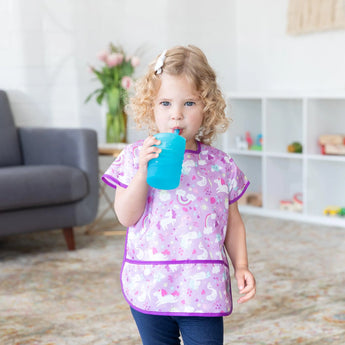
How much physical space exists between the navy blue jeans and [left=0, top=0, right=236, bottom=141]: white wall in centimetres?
266

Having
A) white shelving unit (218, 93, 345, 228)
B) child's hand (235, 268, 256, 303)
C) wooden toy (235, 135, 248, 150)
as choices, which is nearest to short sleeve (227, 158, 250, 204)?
child's hand (235, 268, 256, 303)

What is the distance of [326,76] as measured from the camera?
361 cm

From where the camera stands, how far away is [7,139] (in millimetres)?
3088

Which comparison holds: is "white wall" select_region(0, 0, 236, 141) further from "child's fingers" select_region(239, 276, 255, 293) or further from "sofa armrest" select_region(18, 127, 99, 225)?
"child's fingers" select_region(239, 276, 255, 293)

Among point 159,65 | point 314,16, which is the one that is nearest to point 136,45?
point 314,16

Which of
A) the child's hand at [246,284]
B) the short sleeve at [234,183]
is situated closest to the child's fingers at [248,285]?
the child's hand at [246,284]

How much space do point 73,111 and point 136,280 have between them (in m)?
2.75

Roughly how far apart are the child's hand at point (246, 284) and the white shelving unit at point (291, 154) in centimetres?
231

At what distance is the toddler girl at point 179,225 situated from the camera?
3.27ft

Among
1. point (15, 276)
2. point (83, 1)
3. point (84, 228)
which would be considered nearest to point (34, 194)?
point (15, 276)

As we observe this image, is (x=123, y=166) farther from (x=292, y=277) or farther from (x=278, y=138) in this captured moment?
(x=278, y=138)

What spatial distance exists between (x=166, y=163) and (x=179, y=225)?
14cm

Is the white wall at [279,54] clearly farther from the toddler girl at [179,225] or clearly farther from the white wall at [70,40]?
the toddler girl at [179,225]

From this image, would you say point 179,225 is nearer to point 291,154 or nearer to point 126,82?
point 126,82
